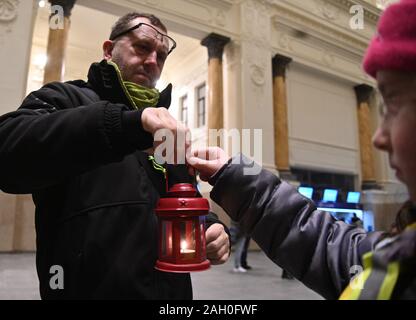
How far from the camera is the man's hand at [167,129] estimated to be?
2.75 feet

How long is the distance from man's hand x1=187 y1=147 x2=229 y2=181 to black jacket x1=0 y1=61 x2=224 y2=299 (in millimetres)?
137

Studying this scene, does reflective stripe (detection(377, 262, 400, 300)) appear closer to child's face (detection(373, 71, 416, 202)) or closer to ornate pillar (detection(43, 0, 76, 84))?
child's face (detection(373, 71, 416, 202))

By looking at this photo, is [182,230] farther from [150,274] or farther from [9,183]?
[9,183]

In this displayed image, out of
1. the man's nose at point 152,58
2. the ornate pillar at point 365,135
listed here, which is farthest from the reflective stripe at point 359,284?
the ornate pillar at point 365,135

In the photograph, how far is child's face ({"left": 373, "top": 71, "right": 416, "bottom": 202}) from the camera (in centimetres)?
53

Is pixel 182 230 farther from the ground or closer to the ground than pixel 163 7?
closer to the ground

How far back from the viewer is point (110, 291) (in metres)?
1.08

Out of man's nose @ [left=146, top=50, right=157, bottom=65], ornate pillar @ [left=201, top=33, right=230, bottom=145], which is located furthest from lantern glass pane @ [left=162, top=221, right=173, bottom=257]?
ornate pillar @ [left=201, top=33, right=230, bottom=145]

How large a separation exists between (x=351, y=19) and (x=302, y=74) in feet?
9.23

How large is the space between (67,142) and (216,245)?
59 centimetres

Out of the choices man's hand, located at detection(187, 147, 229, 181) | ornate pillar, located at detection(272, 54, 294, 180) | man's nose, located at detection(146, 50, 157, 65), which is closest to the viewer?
man's hand, located at detection(187, 147, 229, 181)

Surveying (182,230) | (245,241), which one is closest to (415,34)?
(182,230)

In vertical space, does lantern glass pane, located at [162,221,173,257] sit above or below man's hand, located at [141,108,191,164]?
below

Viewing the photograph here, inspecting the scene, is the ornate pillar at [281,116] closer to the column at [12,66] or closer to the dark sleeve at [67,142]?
the column at [12,66]
